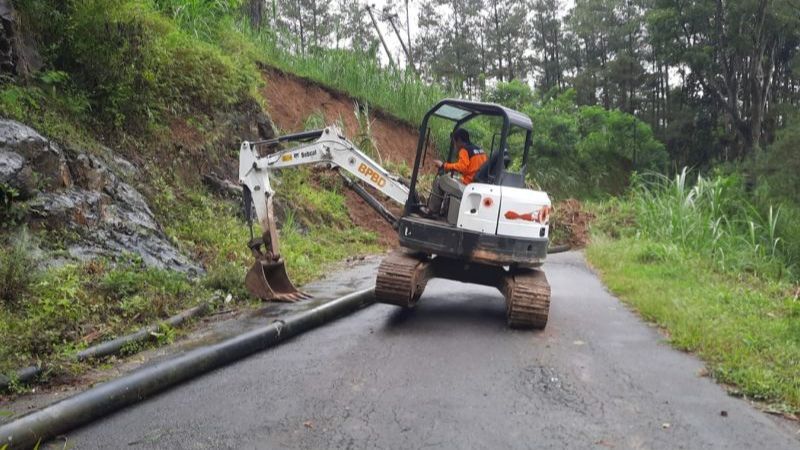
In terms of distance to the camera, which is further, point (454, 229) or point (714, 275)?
point (714, 275)

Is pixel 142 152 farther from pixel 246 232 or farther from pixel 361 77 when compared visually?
pixel 361 77

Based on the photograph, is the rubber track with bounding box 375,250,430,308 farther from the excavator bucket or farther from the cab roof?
the cab roof

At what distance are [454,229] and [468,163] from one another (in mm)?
1015

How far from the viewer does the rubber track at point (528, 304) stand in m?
7.35

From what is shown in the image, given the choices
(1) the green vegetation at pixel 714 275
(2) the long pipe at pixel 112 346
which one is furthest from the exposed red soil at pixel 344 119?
(2) the long pipe at pixel 112 346

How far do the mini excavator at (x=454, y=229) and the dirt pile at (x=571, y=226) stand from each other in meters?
9.87

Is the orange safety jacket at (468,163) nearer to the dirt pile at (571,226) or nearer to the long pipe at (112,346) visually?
the long pipe at (112,346)

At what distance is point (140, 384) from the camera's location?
505 centimetres

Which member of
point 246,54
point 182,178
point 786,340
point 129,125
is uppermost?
point 246,54

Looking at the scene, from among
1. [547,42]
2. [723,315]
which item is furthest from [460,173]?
[547,42]

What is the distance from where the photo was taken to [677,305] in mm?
8195

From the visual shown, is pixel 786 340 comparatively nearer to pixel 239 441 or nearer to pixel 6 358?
pixel 239 441

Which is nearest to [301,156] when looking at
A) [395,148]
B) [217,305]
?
[217,305]

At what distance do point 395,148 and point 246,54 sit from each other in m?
7.39
